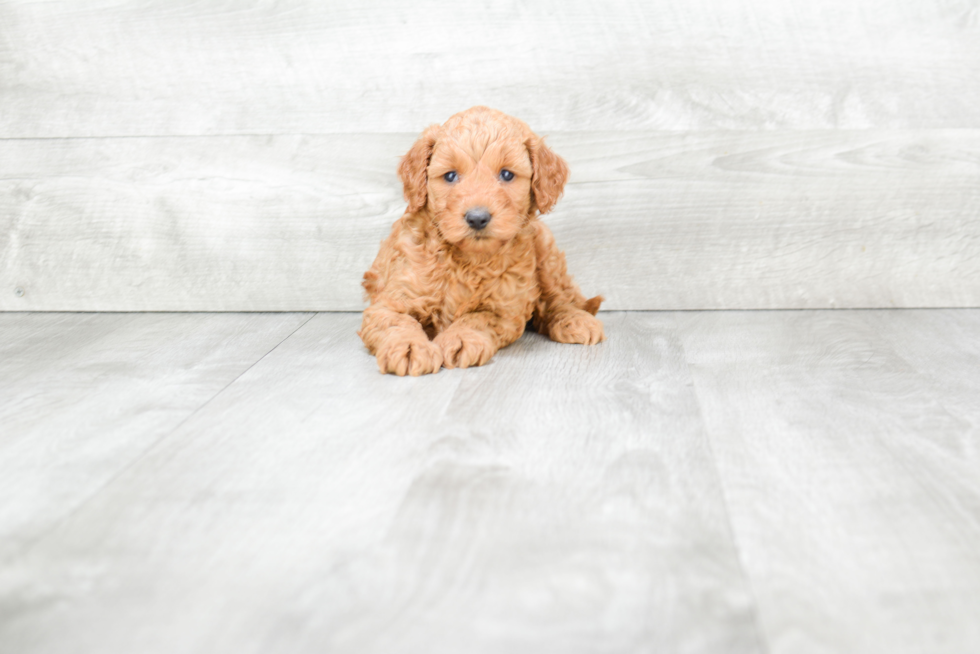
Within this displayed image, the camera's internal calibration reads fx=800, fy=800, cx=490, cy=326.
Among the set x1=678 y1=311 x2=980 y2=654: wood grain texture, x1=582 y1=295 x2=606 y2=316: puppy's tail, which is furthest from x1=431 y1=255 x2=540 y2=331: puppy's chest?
x1=678 y1=311 x2=980 y2=654: wood grain texture

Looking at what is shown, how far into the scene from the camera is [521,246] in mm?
1895

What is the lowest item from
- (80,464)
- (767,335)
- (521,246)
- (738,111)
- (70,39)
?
(767,335)

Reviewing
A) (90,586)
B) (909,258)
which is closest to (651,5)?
(909,258)

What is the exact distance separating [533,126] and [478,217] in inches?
29.1

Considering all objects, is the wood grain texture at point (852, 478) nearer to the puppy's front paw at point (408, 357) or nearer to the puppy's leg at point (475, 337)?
the puppy's leg at point (475, 337)

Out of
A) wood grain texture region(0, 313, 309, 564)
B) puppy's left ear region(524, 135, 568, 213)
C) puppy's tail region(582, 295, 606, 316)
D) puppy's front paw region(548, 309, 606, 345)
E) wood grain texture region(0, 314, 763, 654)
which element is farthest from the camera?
puppy's tail region(582, 295, 606, 316)

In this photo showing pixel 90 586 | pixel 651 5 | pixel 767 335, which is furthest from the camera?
pixel 651 5

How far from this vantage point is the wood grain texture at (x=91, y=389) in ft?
3.94

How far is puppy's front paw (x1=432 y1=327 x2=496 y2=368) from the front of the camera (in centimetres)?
179

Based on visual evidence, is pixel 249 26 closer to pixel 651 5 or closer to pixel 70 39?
pixel 70 39

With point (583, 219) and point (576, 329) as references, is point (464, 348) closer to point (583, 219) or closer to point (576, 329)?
point (576, 329)

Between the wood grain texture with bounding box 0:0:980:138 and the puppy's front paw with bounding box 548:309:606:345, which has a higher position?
the wood grain texture with bounding box 0:0:980:138

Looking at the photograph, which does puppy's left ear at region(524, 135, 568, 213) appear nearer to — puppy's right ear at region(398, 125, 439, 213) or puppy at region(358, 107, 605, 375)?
puppy at region(358, 107, 605, 375)

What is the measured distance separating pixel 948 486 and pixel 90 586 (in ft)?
3.82
